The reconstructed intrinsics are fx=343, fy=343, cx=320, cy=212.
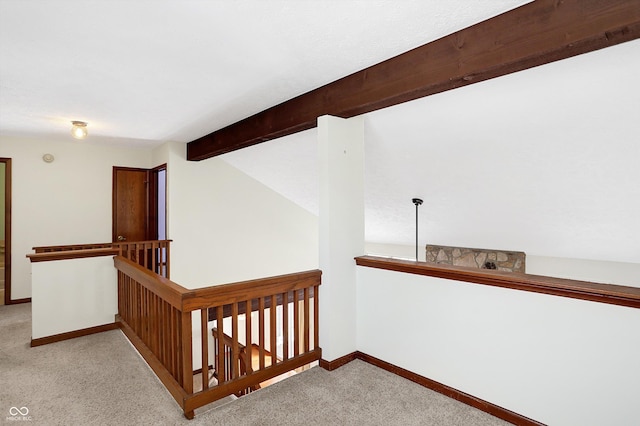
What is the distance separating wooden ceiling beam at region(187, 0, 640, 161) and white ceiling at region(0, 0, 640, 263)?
3.7 inches

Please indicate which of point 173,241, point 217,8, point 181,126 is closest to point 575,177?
point 217,8

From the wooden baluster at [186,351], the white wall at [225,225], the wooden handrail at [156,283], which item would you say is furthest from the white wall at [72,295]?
the wooden baluster at [186,351]

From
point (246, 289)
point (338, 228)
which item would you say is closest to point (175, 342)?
point (246, 289)

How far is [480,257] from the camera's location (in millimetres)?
4469

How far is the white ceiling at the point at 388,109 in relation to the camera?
1876 mm

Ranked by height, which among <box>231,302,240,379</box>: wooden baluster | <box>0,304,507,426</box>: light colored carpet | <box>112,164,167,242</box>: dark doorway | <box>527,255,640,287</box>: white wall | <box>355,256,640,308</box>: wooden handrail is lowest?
<box>0,304,507,426</box>: light colored carpet

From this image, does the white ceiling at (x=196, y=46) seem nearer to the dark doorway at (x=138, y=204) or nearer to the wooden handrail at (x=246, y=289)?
the wooden handrail at (x=246, y=289)

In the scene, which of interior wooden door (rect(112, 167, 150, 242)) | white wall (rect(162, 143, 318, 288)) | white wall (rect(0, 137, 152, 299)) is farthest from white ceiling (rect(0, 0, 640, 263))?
interior wooden door (rect(112, 167, 150, 242))

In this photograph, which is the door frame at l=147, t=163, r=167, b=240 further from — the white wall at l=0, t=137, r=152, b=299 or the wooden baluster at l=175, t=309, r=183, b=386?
the wooden baluster at l=175, t=309, r=183, b=386

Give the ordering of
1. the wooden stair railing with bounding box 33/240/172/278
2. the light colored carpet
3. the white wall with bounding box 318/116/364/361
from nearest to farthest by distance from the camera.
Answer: the light colored carpet → the white wall with bounding box 318/116/364/361 → the wooden stair railing with bounding box 33/240/172/278

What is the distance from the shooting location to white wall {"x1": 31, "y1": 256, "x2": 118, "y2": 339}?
10.6ft

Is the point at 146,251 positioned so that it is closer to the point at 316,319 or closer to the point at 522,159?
the point at 316,319

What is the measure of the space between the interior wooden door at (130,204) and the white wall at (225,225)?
99cm

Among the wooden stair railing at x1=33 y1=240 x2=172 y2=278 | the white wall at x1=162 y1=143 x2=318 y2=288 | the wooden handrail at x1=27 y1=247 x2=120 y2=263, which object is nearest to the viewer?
the wooden handrail at x1=27 y1=247 x2=120 y2=263
